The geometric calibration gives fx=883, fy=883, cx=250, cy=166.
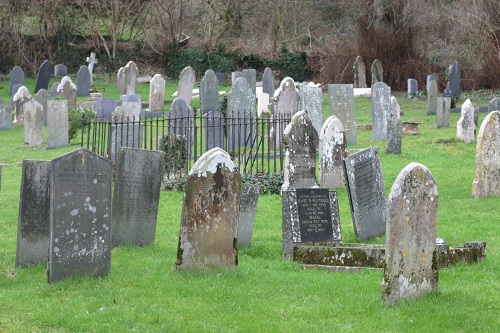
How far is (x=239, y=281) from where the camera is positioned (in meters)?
8.96

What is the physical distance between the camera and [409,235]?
7895 mm

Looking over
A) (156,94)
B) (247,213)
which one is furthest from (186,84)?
(247,213)

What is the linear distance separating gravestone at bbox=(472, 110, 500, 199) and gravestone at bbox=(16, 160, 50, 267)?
7.18 meters

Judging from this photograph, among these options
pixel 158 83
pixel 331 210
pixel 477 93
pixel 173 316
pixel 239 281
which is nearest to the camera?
pixel 173 316

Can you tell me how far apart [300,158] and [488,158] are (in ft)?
9.97

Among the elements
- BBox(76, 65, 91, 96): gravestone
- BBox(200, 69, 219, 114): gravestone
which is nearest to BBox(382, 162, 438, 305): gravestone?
BBox(200, 69, 219, 114): gravestone

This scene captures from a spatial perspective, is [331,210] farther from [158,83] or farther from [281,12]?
[281,12]

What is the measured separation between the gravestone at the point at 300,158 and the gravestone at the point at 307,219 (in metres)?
4.18

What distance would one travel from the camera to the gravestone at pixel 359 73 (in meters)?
37.0

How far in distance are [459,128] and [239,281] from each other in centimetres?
1386

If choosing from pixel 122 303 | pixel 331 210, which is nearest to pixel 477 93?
pixel 331 210

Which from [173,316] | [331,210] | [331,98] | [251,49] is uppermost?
[251,49]

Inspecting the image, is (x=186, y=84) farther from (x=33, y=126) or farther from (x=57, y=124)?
(x=57, y=124)

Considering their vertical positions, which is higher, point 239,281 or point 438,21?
point 438,21
